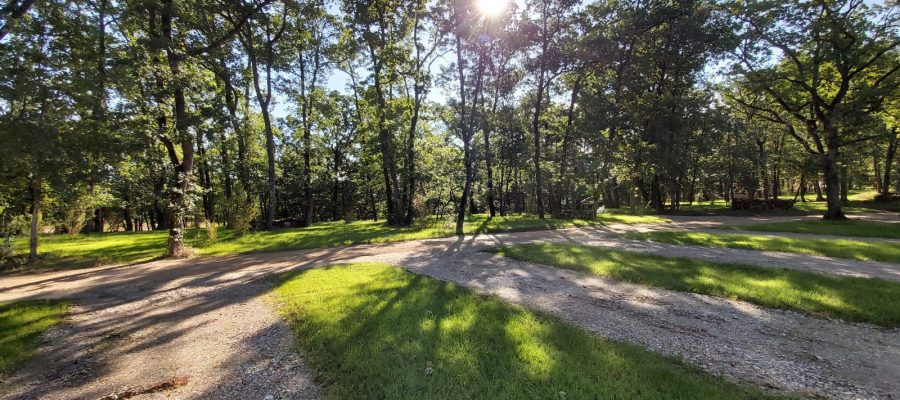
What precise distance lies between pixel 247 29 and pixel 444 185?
15.6m

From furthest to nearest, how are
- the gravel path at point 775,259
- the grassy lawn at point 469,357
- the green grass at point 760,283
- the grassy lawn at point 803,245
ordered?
the grassy lawn at point 803,245 → the gravel path at point 775,259 → the green grass at point 760,283 → the grassy lawn at point 469,357

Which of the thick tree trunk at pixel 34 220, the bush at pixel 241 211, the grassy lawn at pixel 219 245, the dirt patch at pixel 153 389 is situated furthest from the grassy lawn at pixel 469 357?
the bush at pixel 241 211

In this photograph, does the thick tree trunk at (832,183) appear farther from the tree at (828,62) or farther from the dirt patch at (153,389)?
the dirt patch at (153,389)

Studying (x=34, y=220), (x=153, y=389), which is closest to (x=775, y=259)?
(x=153, y=389)

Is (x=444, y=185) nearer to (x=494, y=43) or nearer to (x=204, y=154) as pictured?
(x=494, y=43)

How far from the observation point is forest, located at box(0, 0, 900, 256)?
9914 mm

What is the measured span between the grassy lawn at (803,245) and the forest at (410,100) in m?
9.16

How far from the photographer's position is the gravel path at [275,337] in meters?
3.82

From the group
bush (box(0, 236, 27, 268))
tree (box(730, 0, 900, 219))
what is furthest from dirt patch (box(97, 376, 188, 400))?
tree (box(730, 0, 900, 219))

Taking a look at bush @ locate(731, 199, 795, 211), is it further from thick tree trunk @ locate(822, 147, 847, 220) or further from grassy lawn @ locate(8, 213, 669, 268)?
grassy lawn @ locate(8, 213, 669, 268)

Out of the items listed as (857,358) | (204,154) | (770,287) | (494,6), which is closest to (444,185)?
(494,6)

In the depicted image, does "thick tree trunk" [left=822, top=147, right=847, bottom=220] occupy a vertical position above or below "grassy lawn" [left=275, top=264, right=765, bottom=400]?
above

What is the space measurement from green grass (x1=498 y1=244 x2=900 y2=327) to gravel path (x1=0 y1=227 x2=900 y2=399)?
1.21 ft

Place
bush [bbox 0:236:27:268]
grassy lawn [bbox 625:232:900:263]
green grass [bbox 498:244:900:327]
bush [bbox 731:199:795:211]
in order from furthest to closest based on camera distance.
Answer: bush [bbox 731:199:795:211] → bush [bbox 0:236:27:268] → grassy lawn [bbox 625:232:900:263] → green grass [bbox 498:244:900:327]
